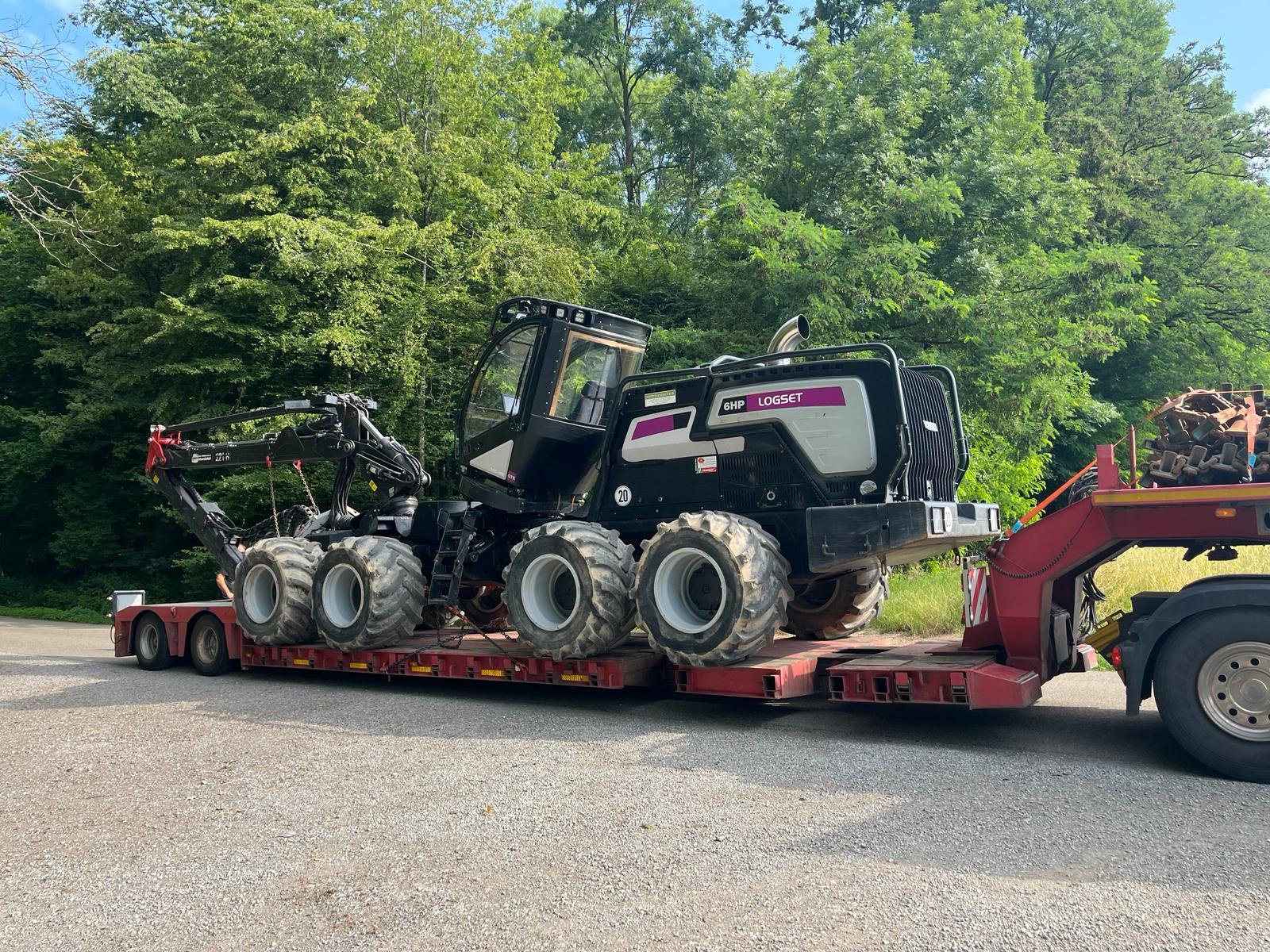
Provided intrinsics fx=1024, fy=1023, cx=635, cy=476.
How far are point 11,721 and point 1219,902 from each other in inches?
351

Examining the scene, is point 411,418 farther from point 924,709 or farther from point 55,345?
point 924,709

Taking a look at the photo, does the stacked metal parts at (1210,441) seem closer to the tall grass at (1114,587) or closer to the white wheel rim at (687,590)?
the white wheel rim at (687,590)

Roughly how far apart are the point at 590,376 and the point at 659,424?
4.75 ft

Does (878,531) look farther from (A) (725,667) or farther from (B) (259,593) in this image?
(B) (259,593)

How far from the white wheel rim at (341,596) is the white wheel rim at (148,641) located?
3.45 meters

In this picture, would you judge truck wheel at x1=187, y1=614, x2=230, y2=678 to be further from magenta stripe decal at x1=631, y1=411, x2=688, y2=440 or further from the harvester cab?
magenta stripe decal at x1=631, y1=411, x2=688, y2=440

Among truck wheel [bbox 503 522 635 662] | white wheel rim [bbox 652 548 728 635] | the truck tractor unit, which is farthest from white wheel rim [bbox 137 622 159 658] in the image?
white wheel rim [bbox 652 548 728 635]

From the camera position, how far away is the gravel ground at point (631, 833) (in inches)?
156

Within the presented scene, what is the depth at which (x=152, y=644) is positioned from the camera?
12359 mm

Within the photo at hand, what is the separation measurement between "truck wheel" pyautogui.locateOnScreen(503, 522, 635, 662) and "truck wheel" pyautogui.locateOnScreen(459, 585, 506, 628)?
271cm

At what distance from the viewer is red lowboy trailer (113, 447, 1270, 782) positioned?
19.1ft

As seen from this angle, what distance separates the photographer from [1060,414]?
18.1 meters

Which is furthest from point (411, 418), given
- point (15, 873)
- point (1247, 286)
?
point (1247, 286)

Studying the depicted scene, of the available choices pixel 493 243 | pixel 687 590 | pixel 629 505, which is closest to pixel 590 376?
pixel 629 505
